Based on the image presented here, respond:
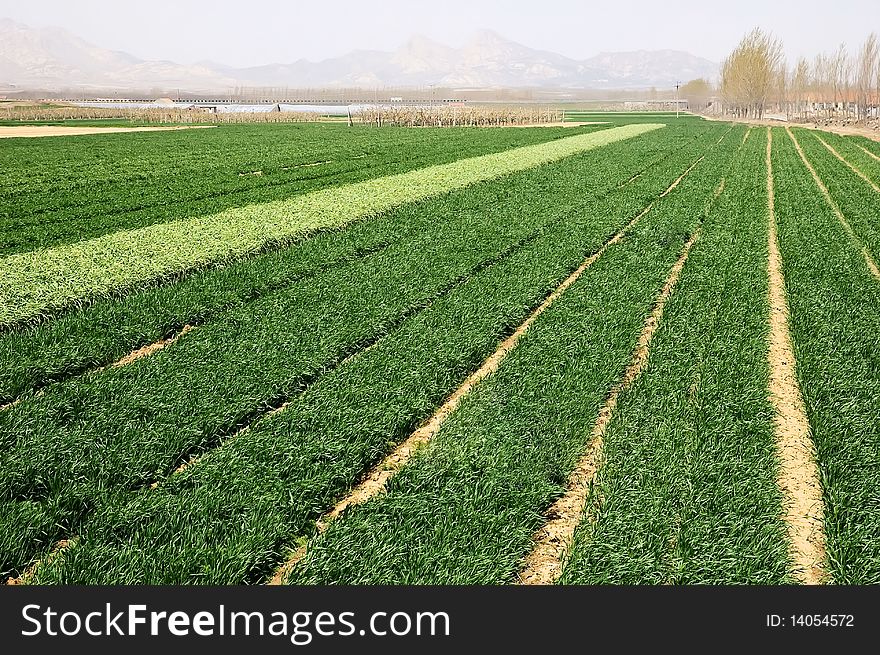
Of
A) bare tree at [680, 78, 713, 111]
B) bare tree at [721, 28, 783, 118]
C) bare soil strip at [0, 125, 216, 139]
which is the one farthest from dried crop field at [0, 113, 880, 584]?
bare tree at [680, 78, 713, 111]

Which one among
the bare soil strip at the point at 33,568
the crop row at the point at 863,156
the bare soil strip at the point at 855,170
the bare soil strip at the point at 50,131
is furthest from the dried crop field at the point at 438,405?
the bare soil strip at the point at 50,131

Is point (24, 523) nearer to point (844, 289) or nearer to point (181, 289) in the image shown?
point (181, 289)

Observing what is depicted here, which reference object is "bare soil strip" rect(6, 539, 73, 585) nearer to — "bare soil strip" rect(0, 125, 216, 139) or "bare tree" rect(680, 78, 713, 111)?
"bare soil strip" rect(0, 125, 216, 139)

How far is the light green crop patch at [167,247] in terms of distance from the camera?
372 inches

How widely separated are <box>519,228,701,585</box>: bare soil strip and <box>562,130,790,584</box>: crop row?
113mm

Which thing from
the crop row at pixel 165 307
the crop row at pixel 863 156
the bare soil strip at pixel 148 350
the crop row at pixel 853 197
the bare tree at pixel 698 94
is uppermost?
the bare tree at pixel 698 94

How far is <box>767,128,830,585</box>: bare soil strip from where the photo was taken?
176 inches

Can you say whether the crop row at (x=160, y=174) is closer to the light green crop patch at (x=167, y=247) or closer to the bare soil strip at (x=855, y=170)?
the light green crop patch at (x=167, y=247)

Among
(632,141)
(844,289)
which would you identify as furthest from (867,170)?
(844,289)

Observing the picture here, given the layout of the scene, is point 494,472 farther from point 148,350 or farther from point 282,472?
point 148,350

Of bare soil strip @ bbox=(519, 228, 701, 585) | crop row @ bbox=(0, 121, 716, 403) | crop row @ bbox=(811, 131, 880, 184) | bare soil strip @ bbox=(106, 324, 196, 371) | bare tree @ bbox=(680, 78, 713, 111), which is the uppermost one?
bare tree @ bbox=(680, 78, 713, 111)

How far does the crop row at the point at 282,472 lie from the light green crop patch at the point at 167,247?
4.76 meters

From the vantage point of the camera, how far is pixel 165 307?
906cm

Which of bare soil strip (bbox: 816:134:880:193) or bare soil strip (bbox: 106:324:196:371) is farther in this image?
bare soil strip (bbox: 816:134:880:193)
